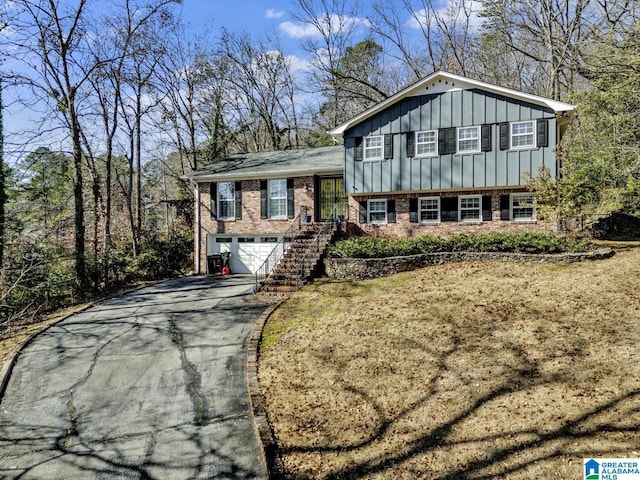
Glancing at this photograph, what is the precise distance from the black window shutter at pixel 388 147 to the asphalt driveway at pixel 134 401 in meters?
8.17

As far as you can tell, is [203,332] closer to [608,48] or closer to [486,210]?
[486,210]

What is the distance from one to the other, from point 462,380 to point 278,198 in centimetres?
1279

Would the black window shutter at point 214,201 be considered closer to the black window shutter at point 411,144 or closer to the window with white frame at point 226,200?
the window with white frame at point 226,200

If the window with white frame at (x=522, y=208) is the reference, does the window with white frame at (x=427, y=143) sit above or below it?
above

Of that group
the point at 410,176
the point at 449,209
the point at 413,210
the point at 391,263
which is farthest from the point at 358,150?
the point at 391,263

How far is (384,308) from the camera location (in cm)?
1002

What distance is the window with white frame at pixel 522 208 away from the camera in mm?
14586

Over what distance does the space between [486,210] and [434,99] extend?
470 cm

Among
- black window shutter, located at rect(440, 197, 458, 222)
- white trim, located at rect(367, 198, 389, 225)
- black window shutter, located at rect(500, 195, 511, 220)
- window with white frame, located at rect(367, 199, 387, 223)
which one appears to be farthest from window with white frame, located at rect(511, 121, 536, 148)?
window with white frame, located at rect(367, 199, 387, 223)

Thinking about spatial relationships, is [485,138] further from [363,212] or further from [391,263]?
[391,263]

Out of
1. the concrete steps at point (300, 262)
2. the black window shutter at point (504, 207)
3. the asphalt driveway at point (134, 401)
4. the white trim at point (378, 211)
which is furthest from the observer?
the white trim at point (378, 211)

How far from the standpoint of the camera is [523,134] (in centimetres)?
1427

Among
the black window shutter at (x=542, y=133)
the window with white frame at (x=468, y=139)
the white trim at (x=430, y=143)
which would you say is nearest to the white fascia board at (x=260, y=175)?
the white trim at (x=430, y=143)

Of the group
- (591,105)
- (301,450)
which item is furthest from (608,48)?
(301,450)
